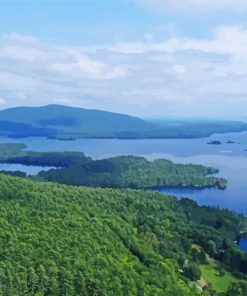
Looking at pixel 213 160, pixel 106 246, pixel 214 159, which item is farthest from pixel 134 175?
pixel 106 246

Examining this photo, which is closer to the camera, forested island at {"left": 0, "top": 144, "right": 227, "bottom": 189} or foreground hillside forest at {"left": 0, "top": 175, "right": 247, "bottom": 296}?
foreground hillside forest at {"left": 0, "top": 175, "right": 247, "bottom": 296}

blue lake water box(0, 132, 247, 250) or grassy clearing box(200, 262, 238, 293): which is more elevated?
blue lake water box(0, 132, 247, 250)

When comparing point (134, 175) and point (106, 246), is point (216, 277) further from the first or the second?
point (134, 175)

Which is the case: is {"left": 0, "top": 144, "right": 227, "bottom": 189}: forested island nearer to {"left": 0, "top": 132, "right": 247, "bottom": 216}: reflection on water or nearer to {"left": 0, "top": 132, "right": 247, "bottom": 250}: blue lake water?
{"left": 0, "top": 132, "right": 247, "bottom": 250}: blue lake water

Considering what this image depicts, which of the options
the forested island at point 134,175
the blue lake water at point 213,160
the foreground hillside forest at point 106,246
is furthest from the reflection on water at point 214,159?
the foreground hillside forest at point 106,246

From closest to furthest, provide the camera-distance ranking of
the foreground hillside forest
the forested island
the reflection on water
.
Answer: the foreground hillside forest → the reflection on water → the forested island

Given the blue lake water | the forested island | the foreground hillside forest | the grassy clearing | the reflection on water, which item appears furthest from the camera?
the forested island

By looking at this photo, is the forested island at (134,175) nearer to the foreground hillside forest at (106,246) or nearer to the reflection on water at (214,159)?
the reflection on water at (214,159)

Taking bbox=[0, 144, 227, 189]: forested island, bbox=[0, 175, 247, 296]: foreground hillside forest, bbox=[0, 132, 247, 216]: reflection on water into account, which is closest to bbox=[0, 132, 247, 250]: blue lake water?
bbox=[0, 132, 247, 216]: reflection on water
